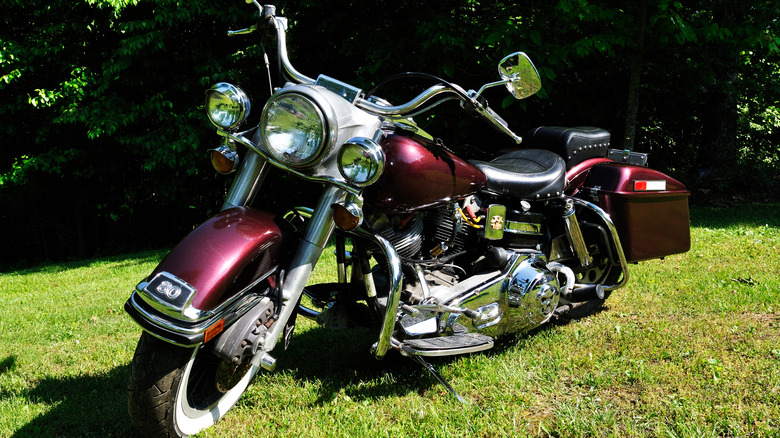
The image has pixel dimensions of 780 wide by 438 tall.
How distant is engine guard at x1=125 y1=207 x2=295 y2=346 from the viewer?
1.99m

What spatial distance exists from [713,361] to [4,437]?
330 cm

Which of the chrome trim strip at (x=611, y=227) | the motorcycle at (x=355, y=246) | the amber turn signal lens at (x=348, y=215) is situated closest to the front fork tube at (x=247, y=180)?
the motorcycle at (x=355, y=246)

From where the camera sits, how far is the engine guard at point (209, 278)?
6.54 feet

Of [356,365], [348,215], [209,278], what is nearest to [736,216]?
[356,365]

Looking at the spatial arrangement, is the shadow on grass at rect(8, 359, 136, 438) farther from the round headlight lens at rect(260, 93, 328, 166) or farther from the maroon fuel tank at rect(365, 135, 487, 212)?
the maroon fuel tank at rect(365, 135, 487, 212)

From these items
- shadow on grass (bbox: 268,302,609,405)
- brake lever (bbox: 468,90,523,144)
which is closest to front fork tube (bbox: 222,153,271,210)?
brake lever (bbox: 468,90,523,144)

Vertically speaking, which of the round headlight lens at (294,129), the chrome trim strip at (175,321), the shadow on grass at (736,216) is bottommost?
the shadow on grass at (736,216)

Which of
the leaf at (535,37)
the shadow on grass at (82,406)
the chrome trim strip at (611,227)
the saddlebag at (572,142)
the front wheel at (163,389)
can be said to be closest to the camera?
the front wheel at (163,389)

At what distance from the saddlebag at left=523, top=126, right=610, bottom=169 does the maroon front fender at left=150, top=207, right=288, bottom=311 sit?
2097 millimetres

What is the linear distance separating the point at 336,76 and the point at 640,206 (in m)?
6.19

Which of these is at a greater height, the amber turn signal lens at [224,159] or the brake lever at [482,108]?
the brake lever at [482,108]

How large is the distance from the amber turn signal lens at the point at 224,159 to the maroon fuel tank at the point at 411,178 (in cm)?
60

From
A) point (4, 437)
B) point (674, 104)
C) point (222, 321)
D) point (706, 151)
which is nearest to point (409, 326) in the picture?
point (222, 321)

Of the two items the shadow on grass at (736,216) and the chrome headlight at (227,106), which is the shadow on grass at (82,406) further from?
the shadow on grass at (736,216)
